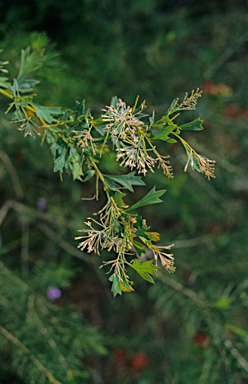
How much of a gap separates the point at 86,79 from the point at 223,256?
3.47 ft

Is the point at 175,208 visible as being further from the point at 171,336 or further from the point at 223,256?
the point at 171,336

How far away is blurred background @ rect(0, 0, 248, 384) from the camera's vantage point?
3.32 feet

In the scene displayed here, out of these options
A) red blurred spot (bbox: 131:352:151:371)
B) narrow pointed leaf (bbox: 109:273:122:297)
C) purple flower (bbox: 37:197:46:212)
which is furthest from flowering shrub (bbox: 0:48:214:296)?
red blurred spot (bbox: 131:352:151:371)

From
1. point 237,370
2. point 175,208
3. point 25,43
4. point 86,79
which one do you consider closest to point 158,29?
point 86,79

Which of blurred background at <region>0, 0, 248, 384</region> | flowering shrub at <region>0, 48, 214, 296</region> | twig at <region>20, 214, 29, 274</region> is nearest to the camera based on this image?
flowering shrub at <region>0, 48, 214, 296</region>

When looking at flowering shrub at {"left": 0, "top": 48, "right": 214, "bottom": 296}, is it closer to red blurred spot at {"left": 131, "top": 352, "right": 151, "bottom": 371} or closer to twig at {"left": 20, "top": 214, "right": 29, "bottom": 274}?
twig at {"left": 20, "top": 214, "right": 29, "bottom": 274}

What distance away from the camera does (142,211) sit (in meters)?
Answer: 1.67

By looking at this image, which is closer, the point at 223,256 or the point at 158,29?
the point at 223,256

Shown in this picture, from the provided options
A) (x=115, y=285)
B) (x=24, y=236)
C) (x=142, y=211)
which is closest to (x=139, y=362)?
(x=142, y=211)

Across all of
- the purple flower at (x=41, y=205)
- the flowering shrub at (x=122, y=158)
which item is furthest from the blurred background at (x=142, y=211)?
the flowering shrub at (x=122, y=158)

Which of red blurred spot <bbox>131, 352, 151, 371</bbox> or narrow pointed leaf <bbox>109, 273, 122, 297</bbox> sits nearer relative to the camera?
narrow pointed leaf <bbox>109, 273, 122, 297</bbox>

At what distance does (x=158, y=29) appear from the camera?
55.6 inches

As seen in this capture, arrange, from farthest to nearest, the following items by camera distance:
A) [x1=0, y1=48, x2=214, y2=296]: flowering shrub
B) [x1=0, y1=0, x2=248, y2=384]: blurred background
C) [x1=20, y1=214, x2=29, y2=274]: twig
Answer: [x1=20, y1=214, x2=29, y2=274]: twig → [x1=0, y1=0, x2=248, y2=384]: blurred background → [x1=0, y1=48, x2=214, y2=296]: flowering shrub

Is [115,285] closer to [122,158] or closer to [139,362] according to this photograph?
[122,158]
